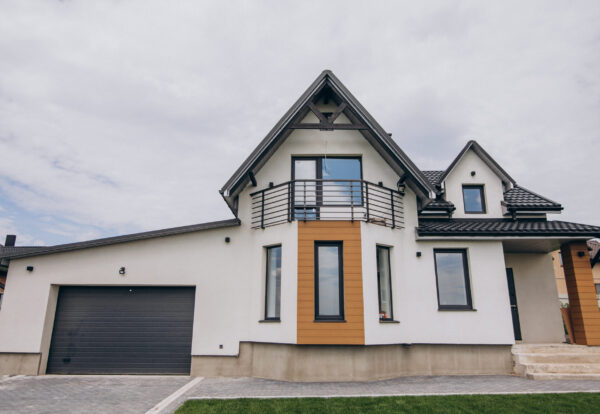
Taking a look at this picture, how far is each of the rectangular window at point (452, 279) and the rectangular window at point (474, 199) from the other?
3033mm

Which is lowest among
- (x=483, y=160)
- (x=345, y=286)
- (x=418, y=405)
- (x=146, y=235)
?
(x=418, y=405)

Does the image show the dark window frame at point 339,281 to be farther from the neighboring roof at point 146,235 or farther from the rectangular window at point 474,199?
the rectangular window at point 474,199

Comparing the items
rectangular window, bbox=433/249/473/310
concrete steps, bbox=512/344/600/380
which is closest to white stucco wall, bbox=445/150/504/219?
rectangular window, bbox=433/249/473/310

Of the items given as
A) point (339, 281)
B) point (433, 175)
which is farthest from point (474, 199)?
point (339, 281)

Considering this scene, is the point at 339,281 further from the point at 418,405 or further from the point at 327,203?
the point at 418,405

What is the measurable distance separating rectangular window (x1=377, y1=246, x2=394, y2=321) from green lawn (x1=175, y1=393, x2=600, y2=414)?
9.92 feet

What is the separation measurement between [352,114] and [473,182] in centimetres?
580

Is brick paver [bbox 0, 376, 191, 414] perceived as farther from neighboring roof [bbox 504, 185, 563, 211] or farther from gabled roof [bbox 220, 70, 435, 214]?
neighboring roof [bbox 504, 185, 563, 211]

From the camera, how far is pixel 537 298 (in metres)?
11.6

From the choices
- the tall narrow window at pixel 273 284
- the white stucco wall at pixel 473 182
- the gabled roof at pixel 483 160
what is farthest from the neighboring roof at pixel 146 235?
the gabled roof at pixel 483 160

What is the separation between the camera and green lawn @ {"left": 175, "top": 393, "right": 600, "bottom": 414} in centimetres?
583

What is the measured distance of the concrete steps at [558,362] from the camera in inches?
338

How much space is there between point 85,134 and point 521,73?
62.1 feet

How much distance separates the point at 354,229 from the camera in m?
9.26
